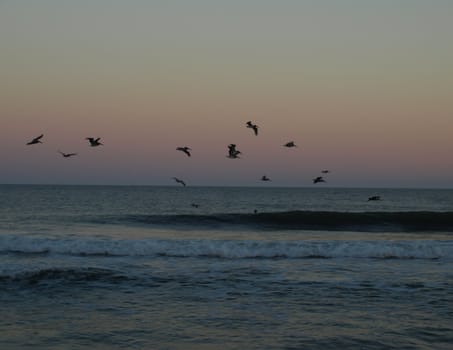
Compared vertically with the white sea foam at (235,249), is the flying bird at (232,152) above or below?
above

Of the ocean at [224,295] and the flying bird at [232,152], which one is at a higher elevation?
the flying bird at [232,152]

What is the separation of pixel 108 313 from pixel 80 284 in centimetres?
322

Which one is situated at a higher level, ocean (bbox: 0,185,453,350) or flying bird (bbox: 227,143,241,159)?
flying bird (bbox: 227,143,241,159)

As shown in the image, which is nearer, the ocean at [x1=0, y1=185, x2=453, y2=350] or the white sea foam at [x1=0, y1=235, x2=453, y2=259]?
the ocean at [x1=0, y1=185, x2=453, y2=350]

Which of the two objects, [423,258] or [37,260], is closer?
[37,260]

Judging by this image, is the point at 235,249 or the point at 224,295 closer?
the point at 224,295

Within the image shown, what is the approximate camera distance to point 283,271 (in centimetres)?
1680

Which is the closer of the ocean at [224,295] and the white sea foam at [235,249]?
the ocean at [224,295]

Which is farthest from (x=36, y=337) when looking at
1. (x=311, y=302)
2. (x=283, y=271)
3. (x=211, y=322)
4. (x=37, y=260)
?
(x=37, y=260)

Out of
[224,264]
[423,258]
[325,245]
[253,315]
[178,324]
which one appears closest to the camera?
[178,324]

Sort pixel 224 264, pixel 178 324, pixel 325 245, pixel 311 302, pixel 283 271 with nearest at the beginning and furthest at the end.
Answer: pixel 178 324, pixel 311 302, pixel 283 271, pixel 224 264, pixel 325 245

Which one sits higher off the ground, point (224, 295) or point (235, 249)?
point (235, 249)

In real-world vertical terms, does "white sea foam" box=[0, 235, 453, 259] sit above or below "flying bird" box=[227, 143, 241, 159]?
below

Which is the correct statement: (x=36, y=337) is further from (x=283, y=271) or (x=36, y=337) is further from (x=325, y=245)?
(x=325, y=245)
